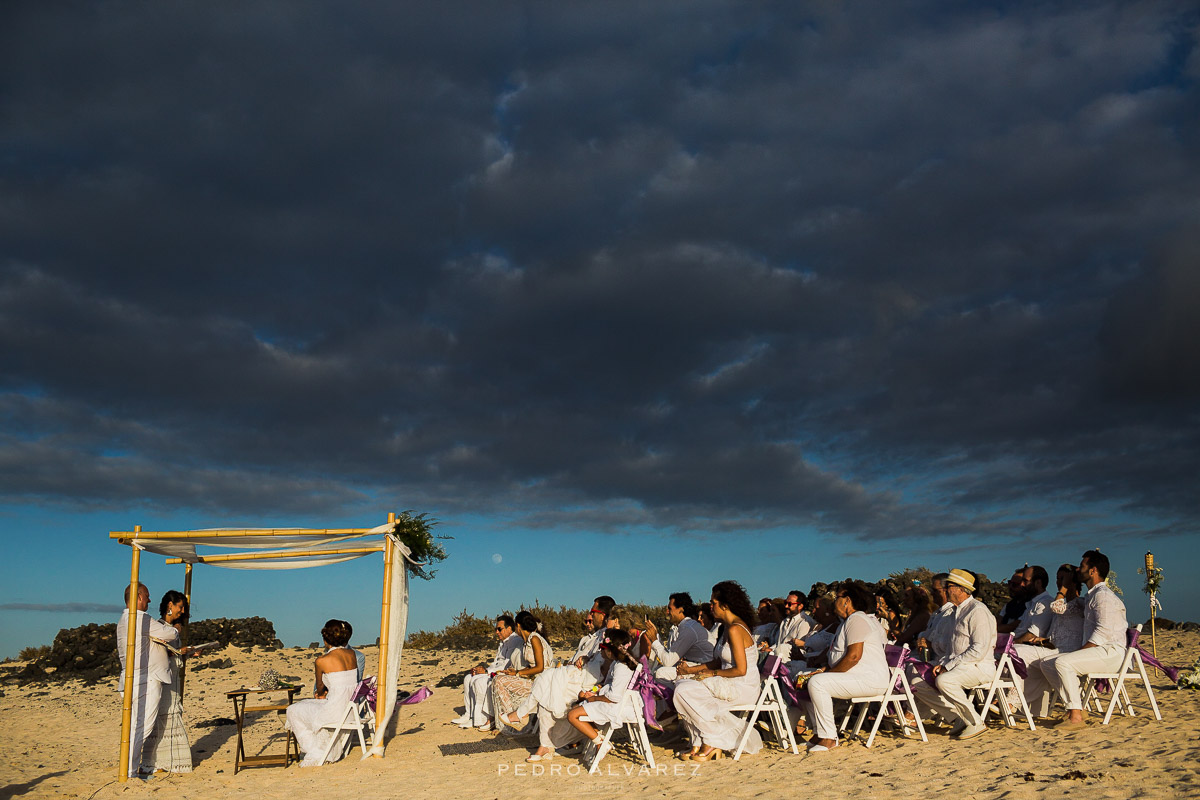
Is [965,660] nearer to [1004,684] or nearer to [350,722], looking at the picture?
[1004,684]

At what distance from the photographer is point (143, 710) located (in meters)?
9.61

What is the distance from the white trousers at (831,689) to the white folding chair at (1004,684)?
1081mm

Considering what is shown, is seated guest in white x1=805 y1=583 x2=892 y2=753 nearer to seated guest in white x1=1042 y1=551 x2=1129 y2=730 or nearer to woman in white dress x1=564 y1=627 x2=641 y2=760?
seated guest in white x1=1042 y1=551 x2=1129 y2=730

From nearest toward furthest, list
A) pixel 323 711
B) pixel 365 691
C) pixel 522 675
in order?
pixel 323 711, pixel 365 691, pixel 522 675

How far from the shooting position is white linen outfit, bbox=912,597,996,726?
8.38 metres

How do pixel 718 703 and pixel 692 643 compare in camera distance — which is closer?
pixel 718 703

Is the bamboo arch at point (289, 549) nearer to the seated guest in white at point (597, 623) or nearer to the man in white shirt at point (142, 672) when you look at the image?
the man in white shirt at point (142, 672)

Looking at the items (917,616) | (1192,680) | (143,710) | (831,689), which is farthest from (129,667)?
(1192,680)

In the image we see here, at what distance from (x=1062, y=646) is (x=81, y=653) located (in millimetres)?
23668

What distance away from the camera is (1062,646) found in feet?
29.1

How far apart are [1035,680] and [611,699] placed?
453 centimetres

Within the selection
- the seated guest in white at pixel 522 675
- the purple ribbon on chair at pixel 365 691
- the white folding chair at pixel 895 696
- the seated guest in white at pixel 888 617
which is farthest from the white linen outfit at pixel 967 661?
the purple ribbon on chair at pixel 365 691

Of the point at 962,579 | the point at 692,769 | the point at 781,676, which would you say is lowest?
the point at 692,769

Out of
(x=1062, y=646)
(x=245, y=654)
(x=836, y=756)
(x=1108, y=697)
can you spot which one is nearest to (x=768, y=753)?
(x=836, y=756)
